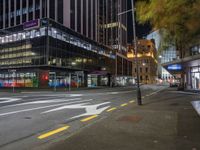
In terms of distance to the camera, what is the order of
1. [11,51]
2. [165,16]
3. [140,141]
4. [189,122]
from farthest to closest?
1. [11,51]
2. [189,122]
3. [165,16]
4. [140,141]

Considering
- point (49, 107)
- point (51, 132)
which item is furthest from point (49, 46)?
point (51, 132)

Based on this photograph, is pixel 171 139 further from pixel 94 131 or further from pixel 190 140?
pixel 94 131

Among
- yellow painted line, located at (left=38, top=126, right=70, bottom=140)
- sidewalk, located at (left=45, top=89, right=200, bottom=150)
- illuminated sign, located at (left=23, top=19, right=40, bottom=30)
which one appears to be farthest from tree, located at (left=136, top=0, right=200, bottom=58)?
illuminated sign, located at (left=23, top=19, right=40, bottom=30)

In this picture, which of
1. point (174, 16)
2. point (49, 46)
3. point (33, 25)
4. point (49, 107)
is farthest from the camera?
point (33, 25)

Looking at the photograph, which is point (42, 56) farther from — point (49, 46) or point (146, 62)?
point (146, 62)

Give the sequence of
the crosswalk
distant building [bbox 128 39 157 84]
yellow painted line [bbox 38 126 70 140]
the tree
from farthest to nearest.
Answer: distant building [bbox 128 39 157 84], the crosswalk, the tree, yellow painted line [bbox 38 126 70 140]

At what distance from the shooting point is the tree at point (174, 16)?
247 inches

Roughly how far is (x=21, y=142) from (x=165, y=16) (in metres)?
6.02

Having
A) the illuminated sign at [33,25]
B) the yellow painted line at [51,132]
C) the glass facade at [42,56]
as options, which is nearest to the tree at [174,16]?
the yellow painted line at [51,132]

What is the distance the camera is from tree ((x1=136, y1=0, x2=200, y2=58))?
626 cm

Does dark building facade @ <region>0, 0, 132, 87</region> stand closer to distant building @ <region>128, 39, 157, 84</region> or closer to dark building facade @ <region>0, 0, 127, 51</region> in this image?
dark building facade @ <region>0, 0, 127, 51</region>

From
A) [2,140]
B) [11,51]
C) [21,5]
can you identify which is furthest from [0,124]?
[21,5]

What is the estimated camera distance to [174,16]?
671 cm

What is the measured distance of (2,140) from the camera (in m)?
5.63
